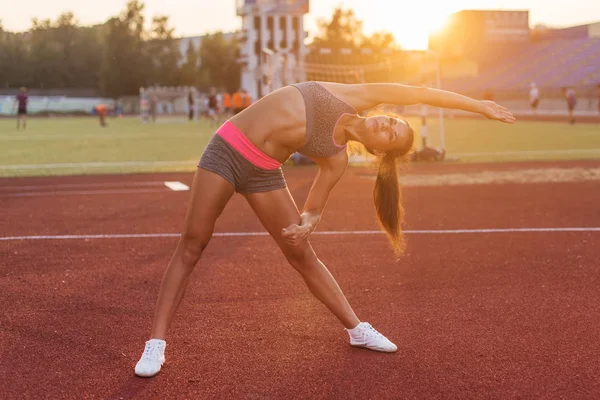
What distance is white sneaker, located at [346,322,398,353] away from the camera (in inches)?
212

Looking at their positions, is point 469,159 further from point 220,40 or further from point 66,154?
point 220,40

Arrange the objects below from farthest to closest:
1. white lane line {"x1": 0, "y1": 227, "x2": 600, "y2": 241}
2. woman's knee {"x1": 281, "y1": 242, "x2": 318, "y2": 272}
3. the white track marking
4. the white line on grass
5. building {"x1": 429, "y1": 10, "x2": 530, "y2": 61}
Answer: building {"x1": 429, "y1": 10, "x2": 530, "y2": 61} → the white line on grass → the white track marking → white lane line {"x1": 0, "y1": 227, "x2": 600, "y2": 241} → woman's knee {"x1": 281, "y1": 242, "x2": 318, "y2": 272}

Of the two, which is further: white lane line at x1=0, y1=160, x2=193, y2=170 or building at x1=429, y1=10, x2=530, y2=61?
building at x1=429, y1=10, x2=530, y2=61

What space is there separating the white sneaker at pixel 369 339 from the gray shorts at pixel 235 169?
116 cm

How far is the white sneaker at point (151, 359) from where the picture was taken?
16.3ft

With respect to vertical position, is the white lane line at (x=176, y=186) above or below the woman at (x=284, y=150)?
below

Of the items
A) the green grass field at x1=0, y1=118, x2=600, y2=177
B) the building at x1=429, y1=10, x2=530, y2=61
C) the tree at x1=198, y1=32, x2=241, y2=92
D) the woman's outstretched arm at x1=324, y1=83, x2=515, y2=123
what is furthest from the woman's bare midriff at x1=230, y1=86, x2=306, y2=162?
the building at x1=429, y1=10, x2=530, y2=61

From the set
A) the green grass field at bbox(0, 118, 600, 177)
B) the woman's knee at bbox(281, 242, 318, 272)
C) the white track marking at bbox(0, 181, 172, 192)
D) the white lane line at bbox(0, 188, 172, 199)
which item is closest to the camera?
the woman's knee at bbox(281, 242, 318, 272)

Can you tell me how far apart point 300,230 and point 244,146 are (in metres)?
0.61

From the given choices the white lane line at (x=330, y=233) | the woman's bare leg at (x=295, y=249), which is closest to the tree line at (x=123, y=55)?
the white lane line at (x=330, y=233)

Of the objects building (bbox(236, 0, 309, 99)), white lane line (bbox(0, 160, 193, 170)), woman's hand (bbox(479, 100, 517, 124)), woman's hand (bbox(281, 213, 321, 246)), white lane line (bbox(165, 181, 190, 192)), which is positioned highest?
building (bbox(236, 0, 309, 99))

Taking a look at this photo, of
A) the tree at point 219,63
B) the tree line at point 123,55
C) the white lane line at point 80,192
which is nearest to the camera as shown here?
the white lane line at point 80,192

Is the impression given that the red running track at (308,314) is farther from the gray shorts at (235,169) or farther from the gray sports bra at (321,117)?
the gray sports bra at (321,117)

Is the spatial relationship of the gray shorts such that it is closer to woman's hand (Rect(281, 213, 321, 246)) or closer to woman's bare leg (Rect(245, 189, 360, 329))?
woman's bare leg (Rect(245, 189, 360, 329))
